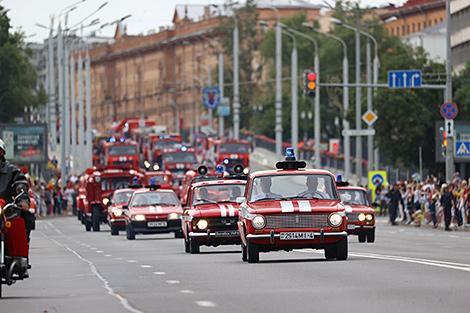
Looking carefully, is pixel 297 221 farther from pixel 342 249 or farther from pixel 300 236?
pixel 342 249

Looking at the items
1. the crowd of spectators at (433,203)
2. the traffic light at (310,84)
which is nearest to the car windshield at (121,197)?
the crowd of spectators at (433,203)

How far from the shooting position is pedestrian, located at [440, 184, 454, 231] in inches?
1763

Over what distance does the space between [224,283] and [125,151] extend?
7260 centimetres

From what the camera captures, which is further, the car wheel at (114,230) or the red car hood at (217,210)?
the car wheel at (114,230)

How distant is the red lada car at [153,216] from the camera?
3866cm

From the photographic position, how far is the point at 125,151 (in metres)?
89.9

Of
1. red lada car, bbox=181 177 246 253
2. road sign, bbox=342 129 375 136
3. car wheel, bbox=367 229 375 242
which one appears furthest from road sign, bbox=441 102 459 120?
red lada car, bbox=181 177 246 253

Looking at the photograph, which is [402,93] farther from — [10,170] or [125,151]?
[10,170]

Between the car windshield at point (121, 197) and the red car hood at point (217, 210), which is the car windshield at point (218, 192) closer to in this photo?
the red car hood at point (217, 210)

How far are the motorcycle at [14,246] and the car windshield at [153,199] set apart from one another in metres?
24.2

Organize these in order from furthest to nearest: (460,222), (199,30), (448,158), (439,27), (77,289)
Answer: (199,30)
(439,27)
(448,158)
(460,222)
(77,289)

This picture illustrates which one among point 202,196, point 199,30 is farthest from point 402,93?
point 199,30

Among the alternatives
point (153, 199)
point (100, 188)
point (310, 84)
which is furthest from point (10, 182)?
point (100, 188)

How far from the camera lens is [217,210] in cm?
2761
